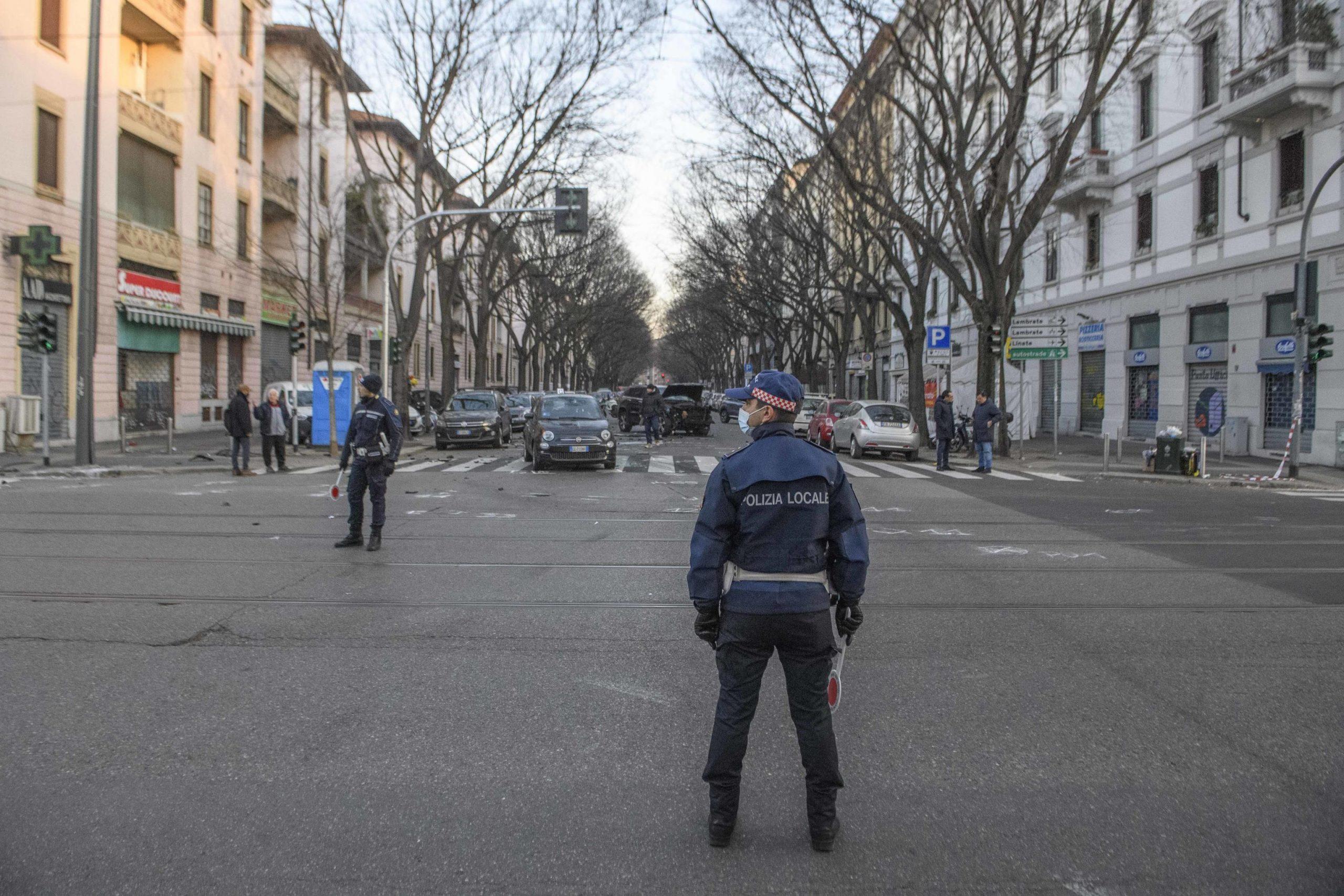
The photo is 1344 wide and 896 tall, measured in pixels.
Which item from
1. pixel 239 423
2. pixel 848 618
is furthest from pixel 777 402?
pixel 239 423

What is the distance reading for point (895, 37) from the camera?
66.9 ft

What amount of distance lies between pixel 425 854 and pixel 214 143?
33.1 meters

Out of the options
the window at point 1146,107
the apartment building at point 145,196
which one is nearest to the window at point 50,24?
the apartment building at point 145,196

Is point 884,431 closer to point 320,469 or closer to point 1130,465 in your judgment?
point 1130,465

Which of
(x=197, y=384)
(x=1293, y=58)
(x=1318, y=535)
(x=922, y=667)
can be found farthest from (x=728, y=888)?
(x=197, y=384)

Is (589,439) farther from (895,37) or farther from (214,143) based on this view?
(214,143)

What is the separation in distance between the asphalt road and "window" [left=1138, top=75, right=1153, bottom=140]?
Answer: 22.5 m

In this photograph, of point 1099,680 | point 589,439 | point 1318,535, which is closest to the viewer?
point 1099,680

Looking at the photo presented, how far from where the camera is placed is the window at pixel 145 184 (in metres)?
27.9

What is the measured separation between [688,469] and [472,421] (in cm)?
867

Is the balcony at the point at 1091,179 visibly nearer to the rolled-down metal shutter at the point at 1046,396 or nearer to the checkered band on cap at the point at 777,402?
the rolled-down metal shutter at the point at 1046,396

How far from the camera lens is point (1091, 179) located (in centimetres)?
3111

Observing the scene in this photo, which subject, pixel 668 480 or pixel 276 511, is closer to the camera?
pixel 276 511

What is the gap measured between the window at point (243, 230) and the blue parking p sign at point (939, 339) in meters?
20.9
